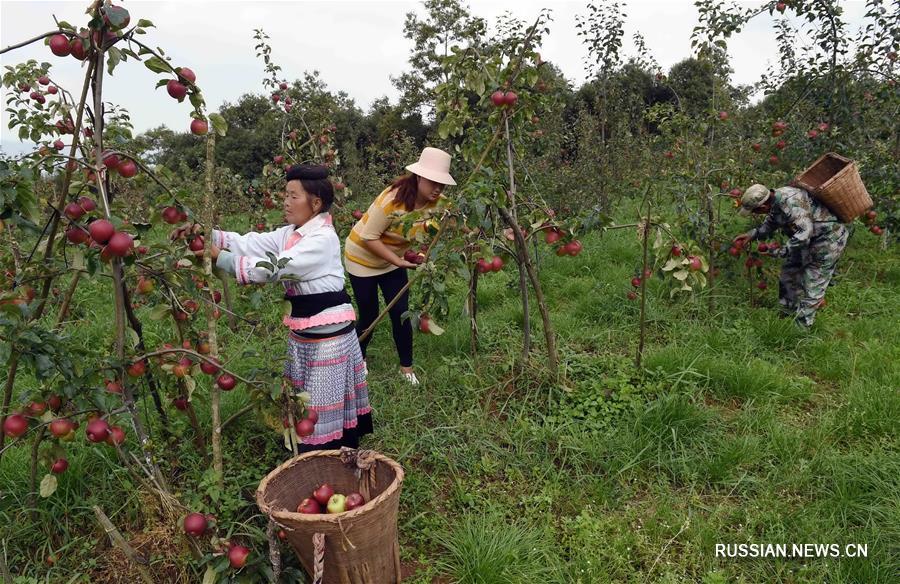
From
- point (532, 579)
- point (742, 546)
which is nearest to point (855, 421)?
point (742, 546)

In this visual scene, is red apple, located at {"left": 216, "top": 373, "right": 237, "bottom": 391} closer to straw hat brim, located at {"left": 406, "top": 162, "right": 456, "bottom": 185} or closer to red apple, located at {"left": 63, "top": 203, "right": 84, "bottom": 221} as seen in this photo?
red apple, located at {"left": 63, "top": 203, "right": 84, "bottom": 221}

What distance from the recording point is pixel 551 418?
119 inches

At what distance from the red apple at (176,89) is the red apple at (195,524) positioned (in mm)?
1370

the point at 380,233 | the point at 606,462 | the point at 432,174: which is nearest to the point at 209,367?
the point at 380,233

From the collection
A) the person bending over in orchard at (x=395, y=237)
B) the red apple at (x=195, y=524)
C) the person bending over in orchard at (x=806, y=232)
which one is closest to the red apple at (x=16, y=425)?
the red apple at (x=195, y=524)

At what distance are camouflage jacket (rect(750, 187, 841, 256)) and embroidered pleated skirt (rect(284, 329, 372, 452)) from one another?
3.22 metres

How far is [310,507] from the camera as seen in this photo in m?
2.09

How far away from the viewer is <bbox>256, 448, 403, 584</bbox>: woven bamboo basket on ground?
1.81 metres

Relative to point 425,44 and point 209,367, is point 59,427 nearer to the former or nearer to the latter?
point 209,367

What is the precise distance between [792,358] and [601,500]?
1955 millimetres

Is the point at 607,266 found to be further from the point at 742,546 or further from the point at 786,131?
the point at 742,546

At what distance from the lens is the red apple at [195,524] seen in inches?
72.3

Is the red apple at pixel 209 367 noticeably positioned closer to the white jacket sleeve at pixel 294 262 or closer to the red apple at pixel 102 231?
the white jacket sleeve at pixel 294 262

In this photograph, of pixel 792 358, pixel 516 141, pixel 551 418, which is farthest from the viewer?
pixel 792 358
